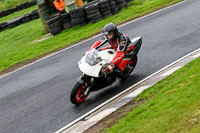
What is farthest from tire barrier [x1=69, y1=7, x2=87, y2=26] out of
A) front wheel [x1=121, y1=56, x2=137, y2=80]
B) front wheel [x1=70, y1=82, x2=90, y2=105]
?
front wheel [x1=70, y1=82, x2=90, y2=105]

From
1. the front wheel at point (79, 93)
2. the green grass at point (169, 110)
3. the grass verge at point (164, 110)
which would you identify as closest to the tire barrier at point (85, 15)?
the front wheel at point (79, 93)

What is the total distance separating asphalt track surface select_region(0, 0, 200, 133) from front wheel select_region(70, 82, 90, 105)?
6.4 inches

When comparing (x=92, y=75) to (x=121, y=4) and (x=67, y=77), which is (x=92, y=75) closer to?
(x=67, y=77)

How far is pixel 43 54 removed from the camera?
50.8 ft

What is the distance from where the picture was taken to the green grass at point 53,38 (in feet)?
53.3

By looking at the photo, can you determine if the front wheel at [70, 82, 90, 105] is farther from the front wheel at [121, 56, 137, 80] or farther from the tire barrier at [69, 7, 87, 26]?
the tire barrier at [69, 7, 87, 26]

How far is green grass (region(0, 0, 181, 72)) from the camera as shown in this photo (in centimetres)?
1623

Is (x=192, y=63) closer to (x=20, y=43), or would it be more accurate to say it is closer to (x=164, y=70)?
(x=164, y=70)

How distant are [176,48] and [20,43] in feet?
39.3

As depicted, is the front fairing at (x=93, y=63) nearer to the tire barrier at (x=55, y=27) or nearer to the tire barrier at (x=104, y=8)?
the tire barrier at (x=104, y=8)

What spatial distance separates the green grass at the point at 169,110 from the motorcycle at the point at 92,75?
1.32 m

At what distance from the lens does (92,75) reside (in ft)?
27.0

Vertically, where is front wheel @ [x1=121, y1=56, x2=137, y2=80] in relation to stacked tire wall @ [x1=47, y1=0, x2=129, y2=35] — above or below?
below

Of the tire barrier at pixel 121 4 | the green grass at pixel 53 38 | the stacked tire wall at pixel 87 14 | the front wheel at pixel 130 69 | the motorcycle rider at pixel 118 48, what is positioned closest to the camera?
the motorcycle rider at pixel 118 48
